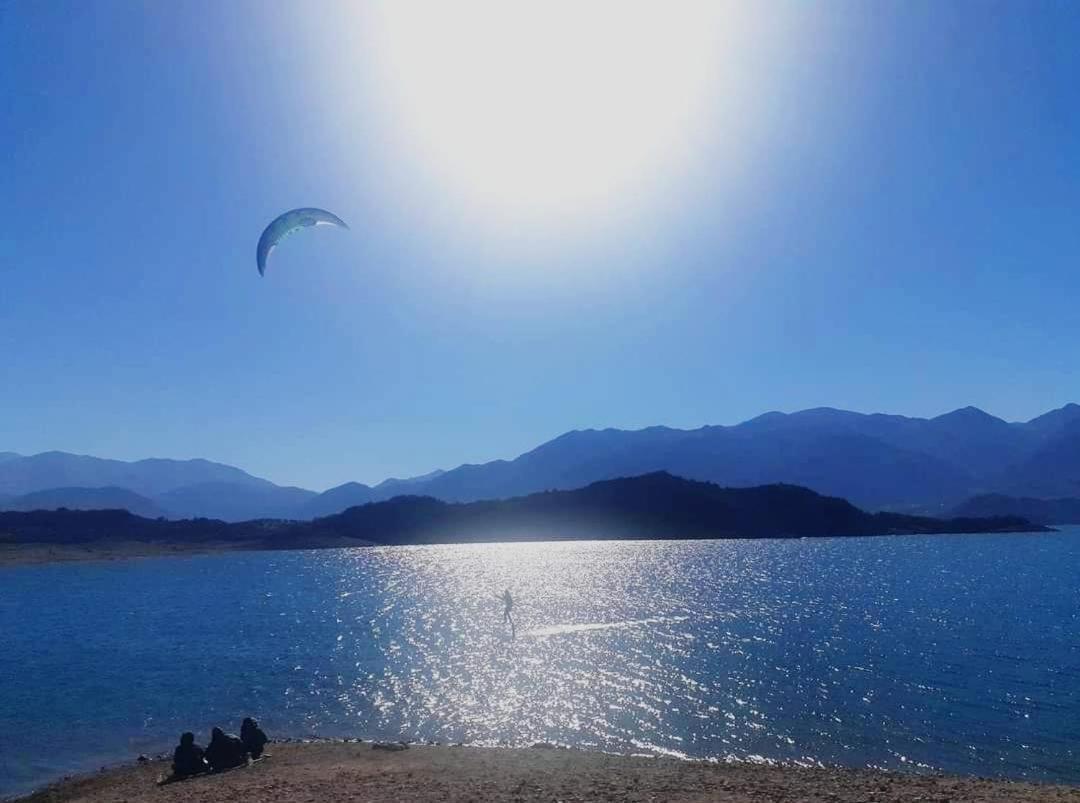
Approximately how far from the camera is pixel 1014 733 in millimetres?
27844

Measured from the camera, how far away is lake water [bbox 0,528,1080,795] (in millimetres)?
A: 28438

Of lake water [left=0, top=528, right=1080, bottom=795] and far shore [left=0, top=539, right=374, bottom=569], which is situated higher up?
far shore [left=0, top=539, right=374, bottom=569]

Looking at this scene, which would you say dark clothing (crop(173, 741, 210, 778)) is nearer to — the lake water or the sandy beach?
the sandy beach

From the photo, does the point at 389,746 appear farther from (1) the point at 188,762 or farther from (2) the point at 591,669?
(2) the point at 591,669

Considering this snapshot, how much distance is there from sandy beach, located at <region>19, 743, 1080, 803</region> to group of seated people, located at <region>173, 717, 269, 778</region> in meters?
0.77

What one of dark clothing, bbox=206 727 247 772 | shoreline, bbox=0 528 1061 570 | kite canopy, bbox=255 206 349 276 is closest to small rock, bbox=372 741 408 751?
dark clothing, bbox=206 727 247 772

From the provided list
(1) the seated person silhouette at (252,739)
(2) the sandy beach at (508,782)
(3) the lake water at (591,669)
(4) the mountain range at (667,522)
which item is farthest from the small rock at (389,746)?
(4) the mountain range at (667,522)

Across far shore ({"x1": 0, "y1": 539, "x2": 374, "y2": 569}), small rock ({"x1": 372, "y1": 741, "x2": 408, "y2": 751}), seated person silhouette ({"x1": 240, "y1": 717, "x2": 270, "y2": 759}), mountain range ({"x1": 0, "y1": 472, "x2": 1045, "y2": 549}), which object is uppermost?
mountain range ({"x1": 0, "y1": 472, "x2": 1045, "y2": 549})

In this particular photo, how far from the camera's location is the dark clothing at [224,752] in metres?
25.5

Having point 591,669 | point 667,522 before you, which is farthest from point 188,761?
point 667,522

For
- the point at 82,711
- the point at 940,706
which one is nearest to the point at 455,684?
the point at 82,711

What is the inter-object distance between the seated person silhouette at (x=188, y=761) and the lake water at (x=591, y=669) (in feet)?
15.8

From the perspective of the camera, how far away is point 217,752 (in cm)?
2577

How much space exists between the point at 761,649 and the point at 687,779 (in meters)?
23.9
